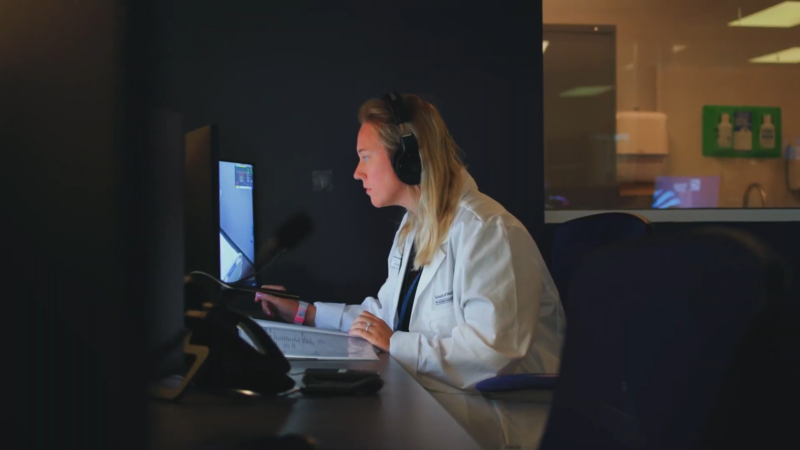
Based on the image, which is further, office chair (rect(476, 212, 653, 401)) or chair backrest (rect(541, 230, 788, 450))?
office chair (rect(476, 212, 653, 401))

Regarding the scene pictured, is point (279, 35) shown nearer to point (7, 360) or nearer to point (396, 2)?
point (396, 2)

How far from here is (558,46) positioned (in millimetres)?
3730

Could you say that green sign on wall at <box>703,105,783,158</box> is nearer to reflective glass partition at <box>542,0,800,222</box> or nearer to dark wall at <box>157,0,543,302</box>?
reflective glass partition at <box>542,0,800,222</box>

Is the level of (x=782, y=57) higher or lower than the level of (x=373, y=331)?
higher

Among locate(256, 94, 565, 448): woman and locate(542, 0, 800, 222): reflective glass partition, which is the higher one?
locate(542, 0, 800, 222): reflective glass partition

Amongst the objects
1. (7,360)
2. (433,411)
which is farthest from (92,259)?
(433,411)

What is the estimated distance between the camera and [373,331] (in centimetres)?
172

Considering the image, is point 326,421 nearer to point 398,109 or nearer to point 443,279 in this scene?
point 443,279

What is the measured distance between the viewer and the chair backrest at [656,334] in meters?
0.71

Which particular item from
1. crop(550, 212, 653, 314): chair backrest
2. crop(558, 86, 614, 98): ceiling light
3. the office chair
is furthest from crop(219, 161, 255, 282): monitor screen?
crop(558, 86, 614, 98): ceiling light

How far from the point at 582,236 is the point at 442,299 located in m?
0.59

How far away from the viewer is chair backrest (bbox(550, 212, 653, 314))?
2041mm

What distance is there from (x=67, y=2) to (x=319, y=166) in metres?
2.41

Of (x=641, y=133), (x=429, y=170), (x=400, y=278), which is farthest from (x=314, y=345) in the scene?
(x=641, y=133)
